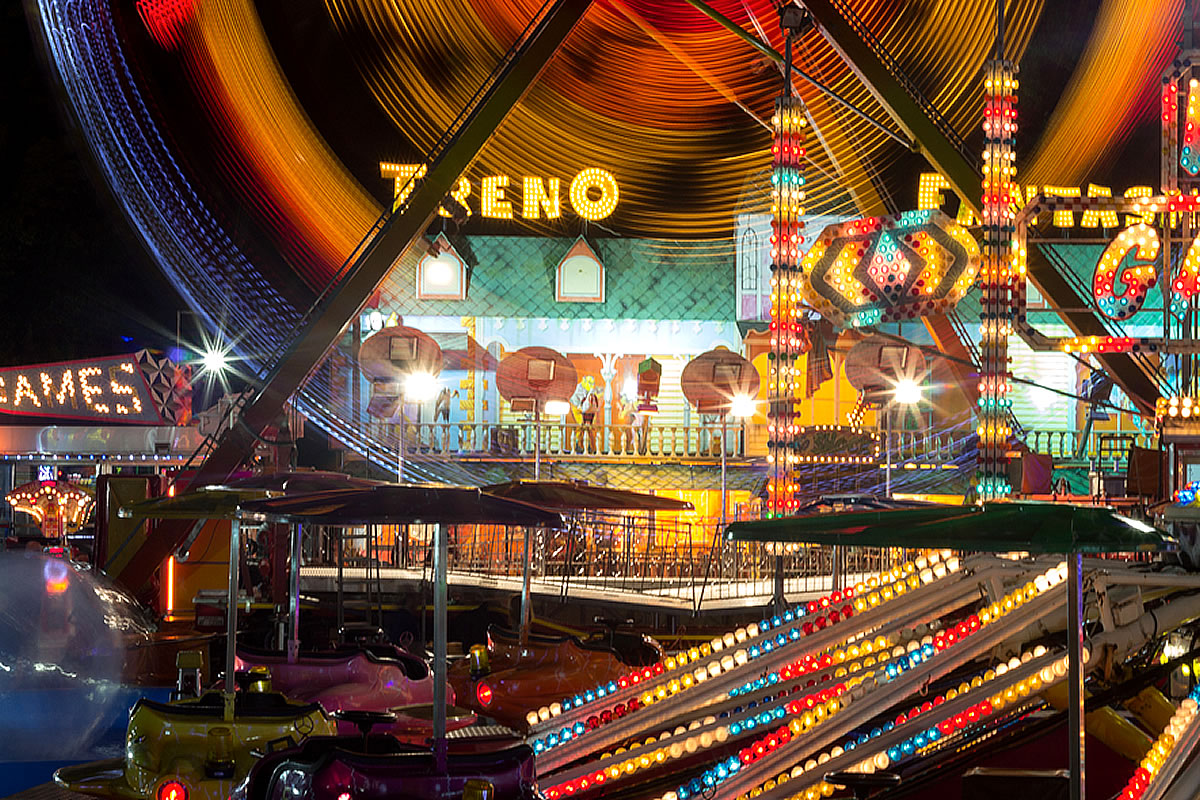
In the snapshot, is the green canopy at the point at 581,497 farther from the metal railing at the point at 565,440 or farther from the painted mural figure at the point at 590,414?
the painted mural figure at the point at 590,414

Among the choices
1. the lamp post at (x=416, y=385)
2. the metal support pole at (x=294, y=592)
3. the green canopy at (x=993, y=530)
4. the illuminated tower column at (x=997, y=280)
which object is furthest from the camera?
the lamp post at (x=416, y=385)

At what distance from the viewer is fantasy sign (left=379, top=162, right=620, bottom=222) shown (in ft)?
76.1

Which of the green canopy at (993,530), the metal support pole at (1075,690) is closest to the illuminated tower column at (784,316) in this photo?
the green canopy at (993,530)

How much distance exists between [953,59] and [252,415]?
30.8 feet

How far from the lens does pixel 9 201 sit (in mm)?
29344

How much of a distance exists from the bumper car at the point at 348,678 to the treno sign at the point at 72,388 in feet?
26.2

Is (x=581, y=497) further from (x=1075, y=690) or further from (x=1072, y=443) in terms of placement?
(x=1072, y=443)

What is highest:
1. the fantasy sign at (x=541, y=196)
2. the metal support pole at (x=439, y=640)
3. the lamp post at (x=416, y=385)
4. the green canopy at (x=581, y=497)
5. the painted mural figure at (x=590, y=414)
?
the fantasy sign at (x=541, y=196)

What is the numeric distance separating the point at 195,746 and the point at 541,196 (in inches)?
690

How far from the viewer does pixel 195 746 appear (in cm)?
694

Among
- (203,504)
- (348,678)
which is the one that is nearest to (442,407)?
(348,678)

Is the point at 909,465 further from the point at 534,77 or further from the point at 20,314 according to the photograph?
the point at 20,314

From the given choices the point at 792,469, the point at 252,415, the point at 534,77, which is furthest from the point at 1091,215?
the point at 252,415

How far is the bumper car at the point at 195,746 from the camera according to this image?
6867 millimetres
